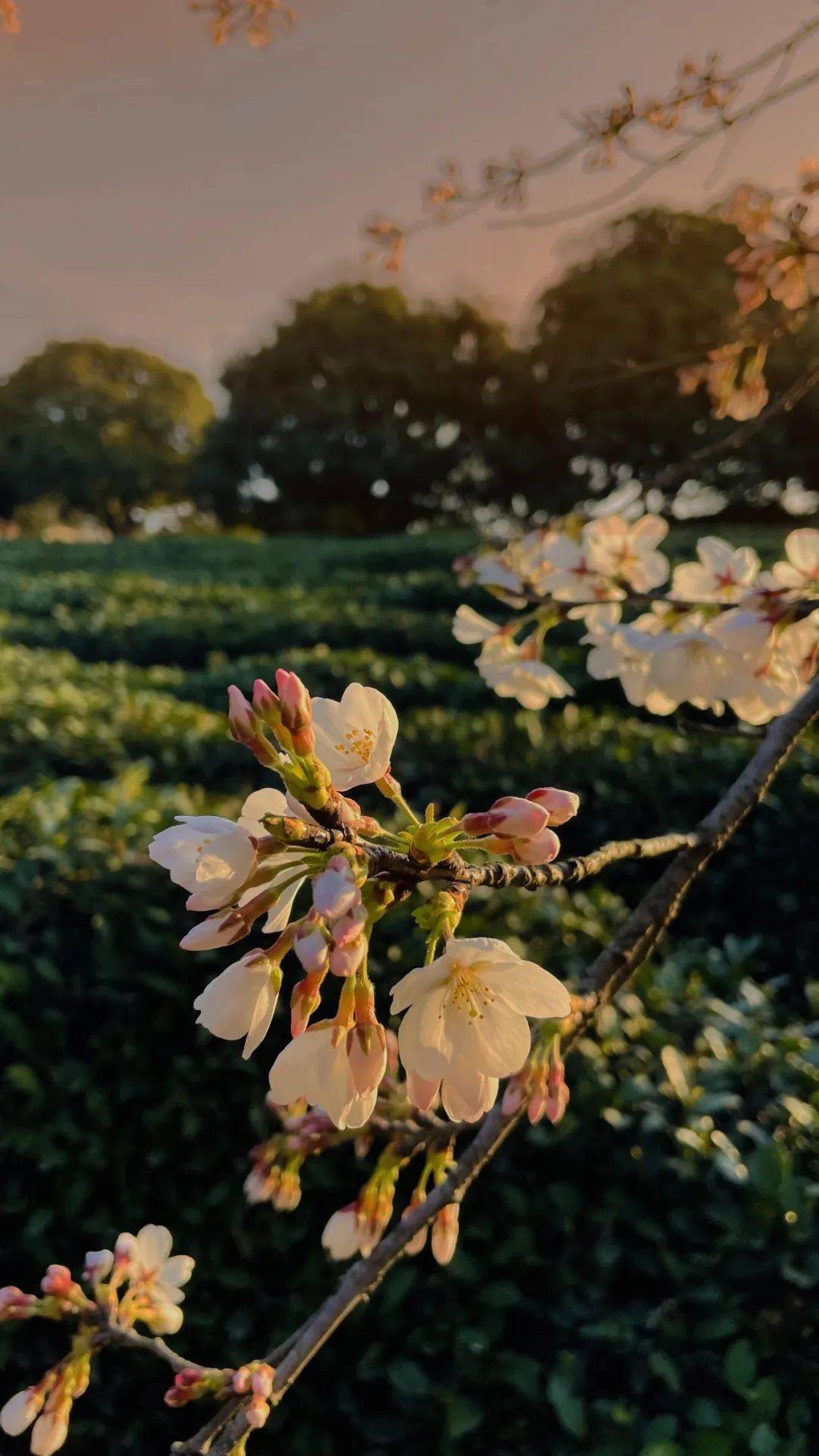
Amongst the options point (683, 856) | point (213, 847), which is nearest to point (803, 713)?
point (683, 856)

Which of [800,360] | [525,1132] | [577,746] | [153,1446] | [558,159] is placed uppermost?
[800,360]

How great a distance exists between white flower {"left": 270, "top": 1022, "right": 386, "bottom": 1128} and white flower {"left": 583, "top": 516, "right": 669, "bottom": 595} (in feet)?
3.67

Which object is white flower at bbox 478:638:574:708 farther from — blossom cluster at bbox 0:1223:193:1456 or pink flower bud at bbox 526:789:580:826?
blossom cluster at bbox 0:1223:193:1456

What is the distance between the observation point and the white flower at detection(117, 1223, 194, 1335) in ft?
3.83

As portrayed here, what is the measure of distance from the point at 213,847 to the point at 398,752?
2916 mm

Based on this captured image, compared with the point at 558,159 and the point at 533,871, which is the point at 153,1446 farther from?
the point at 558,159

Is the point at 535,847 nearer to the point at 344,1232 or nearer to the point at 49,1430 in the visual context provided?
the point at 344,1232

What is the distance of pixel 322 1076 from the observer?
0.66 meters

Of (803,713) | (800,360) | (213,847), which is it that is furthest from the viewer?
(800,360)

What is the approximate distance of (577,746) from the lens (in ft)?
11.3

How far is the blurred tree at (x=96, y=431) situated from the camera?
101 ft

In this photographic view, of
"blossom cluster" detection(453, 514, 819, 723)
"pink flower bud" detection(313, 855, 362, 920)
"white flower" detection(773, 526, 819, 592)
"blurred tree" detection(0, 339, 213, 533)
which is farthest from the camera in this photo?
"blurred tree" detection(0, 339, 213, 533)

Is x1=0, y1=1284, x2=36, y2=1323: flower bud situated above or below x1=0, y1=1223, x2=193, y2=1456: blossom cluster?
above

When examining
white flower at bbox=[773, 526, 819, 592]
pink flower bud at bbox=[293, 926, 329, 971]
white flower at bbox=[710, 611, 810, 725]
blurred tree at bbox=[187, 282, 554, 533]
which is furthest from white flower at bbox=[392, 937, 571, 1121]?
blurred tree at bbox=[187, 282, 554, 533]
